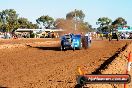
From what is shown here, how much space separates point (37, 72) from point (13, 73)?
1118 mm

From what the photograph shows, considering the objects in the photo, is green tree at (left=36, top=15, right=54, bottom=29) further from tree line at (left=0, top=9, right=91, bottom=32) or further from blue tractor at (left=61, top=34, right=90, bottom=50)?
blue tractor at (left=61, top=34, right=90, bottom=50)

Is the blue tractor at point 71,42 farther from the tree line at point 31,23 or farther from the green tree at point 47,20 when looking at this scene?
the green tree at point 47,20

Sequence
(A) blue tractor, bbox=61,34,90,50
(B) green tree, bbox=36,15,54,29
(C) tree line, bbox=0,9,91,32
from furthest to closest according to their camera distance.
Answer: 1. (B) green tree, bbox=36,15,54,29
2. (C) tree line, bbox=0,9,91,32
3. (A) blue tractor, bbox=61,34,90,50

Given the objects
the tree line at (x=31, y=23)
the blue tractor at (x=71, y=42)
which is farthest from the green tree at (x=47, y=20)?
the blue tractor at (x=71, y=42)

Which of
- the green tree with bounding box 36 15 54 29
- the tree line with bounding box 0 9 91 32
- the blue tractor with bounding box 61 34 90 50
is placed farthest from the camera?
the green tree with bounding box 36 15 54 29

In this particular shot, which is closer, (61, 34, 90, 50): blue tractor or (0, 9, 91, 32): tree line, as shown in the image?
(61, 34, 90, 50): blue tractor

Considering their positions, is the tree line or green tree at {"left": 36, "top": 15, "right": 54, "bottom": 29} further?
green tree at {"left": 36, "top": 15, "right": 54, "bottom": 29}

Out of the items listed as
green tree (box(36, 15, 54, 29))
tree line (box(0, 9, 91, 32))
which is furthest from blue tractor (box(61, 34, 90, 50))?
green tree (box(36, 15, 54, 29))

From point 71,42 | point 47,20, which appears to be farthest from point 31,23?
point 71,42

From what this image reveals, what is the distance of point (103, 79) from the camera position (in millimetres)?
8875

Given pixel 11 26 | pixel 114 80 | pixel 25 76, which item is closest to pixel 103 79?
pixel 114 80

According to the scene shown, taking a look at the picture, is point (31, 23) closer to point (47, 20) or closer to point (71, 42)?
point (47, 20)

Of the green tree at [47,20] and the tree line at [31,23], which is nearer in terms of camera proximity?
the tree line at [31,23]

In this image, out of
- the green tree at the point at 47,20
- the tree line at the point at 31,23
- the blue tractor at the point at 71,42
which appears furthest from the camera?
the green tree at the point at 47,20
